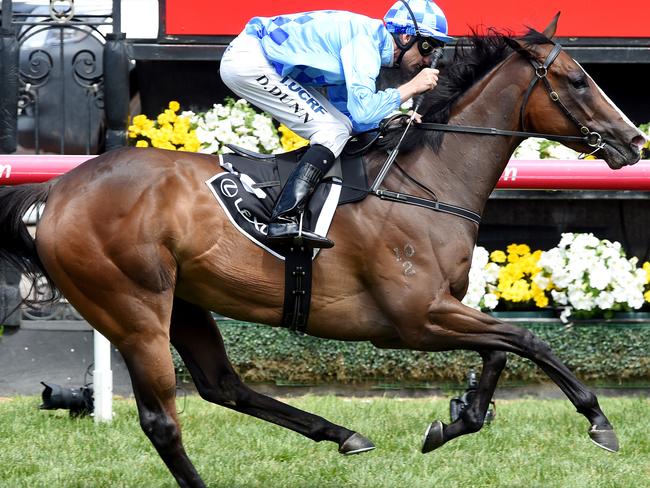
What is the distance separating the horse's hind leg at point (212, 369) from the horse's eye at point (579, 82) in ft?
6.31

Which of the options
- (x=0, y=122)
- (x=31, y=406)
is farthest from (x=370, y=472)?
(x=0, y=122)

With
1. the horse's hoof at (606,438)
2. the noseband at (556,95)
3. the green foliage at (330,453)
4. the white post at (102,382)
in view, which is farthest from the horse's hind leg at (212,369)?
the noseband at (556,95)

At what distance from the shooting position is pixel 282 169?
16.1 feet

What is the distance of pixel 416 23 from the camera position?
4875mm

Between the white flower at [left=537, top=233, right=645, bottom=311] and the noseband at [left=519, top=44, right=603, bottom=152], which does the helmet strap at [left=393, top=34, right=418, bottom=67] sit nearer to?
the noseband at [left=519, top=44, right=603, bottom=152]

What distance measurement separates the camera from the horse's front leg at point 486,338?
15.5ft

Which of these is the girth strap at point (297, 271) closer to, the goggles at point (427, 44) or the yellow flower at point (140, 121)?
the goggles at point (427, 44)

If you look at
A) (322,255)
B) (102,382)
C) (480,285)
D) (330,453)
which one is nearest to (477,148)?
(322,255)

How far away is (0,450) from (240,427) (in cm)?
130

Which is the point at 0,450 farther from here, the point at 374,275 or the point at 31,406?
the point at 374,275

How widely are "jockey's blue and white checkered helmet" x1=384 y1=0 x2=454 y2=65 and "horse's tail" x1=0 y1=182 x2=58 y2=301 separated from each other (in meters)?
1.67

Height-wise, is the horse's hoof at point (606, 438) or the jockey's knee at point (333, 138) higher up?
the jockey's knee at point (333, 138)

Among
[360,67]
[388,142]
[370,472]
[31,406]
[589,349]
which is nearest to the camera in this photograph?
[360,67]

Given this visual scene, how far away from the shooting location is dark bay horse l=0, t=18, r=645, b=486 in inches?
186
